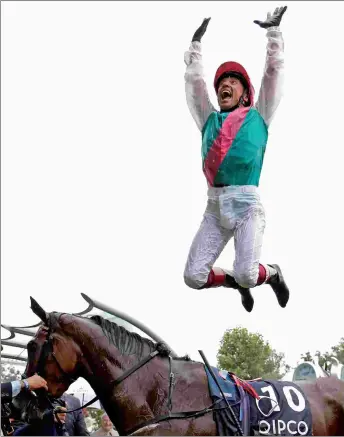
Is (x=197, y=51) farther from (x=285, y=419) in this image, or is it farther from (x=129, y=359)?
(x=285, y=419)

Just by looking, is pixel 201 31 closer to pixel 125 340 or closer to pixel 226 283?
pixel 226 283

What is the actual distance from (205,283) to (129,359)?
0.89 meters

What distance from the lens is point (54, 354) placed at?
489 centimetres

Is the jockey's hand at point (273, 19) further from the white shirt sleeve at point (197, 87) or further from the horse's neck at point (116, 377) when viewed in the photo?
the horse's neck at point (116, 377)

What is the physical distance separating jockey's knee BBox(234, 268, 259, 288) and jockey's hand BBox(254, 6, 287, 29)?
6.16 ft

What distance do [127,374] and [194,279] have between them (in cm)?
95

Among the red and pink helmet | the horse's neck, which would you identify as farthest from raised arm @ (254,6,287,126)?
the horse's neck

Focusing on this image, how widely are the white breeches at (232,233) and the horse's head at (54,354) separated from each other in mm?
1078

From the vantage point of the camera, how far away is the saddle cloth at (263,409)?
484cm

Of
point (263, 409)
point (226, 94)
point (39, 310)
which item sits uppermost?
point (226, 94)

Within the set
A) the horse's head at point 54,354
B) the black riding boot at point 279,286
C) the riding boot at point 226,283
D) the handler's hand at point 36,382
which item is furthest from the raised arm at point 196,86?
the handler's hand at point 36,382

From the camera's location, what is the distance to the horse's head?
4.89m

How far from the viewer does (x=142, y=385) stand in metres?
4.88

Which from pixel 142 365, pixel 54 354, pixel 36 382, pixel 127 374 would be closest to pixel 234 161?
pixel 142 365
